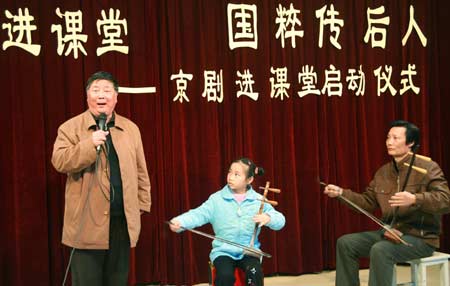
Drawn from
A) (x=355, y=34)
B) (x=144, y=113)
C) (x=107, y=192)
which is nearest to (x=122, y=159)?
(x=107, y=192)

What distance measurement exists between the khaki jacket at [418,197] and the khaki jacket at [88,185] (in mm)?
1561

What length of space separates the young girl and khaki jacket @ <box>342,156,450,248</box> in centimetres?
75

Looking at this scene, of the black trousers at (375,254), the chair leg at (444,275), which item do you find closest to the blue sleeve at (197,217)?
the black trousers at (375,254)

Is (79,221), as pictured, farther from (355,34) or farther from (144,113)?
(355,34)

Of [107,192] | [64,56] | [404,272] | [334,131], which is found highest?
[64,56]

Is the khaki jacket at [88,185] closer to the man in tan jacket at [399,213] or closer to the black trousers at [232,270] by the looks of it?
the black trousers at [232,270]

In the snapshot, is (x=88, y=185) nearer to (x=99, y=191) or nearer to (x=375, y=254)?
(x=99, y=191)

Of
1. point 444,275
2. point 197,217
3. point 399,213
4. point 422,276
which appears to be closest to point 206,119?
point 197,217

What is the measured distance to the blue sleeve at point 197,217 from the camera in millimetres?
3045

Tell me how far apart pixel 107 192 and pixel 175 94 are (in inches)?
60.2

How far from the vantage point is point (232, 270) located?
2.97 m

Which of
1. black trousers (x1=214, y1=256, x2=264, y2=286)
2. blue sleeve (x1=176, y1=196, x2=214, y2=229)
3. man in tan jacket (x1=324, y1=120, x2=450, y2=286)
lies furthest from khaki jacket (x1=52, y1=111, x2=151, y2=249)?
man in tan jacket (x1=324, y1=120, x2=450, y2=286)

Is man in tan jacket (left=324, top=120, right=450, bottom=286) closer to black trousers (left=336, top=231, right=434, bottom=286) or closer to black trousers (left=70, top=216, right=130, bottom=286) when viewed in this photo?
black trousers (left=336, top=231, right=434, bottom=286)

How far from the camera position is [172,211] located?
4066 millimetres
